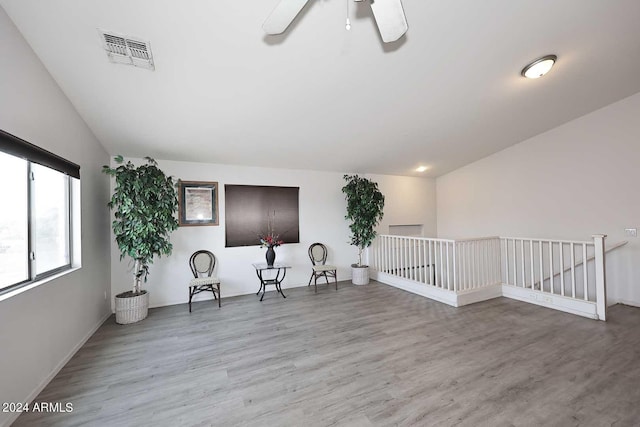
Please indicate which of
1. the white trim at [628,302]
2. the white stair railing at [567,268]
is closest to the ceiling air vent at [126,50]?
the white stair railing at [567,268]

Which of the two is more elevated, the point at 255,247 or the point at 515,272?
the point at 255,247

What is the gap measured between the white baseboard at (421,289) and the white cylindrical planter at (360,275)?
1.27ft

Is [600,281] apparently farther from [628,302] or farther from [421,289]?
[421,289]

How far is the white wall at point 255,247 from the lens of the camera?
419 centimetres

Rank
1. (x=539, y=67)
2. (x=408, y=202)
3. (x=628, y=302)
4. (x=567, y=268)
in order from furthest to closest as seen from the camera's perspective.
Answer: (x=408, y=202)
(x=567, y=268)
(x=628, y=302)
(x=539, y=67)

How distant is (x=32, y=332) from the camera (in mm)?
2018

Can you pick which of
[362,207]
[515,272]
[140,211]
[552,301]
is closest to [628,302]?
[552,301]

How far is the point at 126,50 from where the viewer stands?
210 cm

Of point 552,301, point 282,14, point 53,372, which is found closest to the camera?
point 282,14

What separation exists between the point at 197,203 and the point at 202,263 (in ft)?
3.38

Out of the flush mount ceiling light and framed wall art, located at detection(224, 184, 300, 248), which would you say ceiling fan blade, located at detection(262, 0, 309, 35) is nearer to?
the flush mount ceiling light

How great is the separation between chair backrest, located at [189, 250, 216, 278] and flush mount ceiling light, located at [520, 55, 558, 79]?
198 inches

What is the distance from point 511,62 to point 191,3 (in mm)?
3174

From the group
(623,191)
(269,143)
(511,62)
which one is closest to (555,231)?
(623,191)
